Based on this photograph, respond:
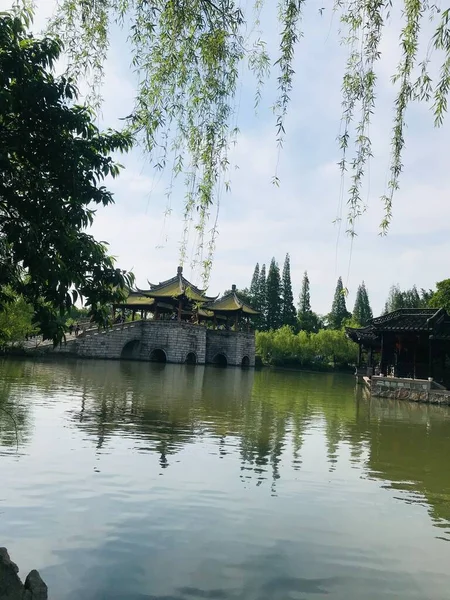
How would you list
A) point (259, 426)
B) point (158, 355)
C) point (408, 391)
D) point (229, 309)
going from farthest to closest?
point (229, 309), point (158, 355), point (408, 391), point (259, 426)

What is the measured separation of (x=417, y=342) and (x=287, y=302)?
125 feet

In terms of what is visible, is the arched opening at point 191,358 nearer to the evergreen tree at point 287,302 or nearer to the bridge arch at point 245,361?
the bridge arch at point 245,361

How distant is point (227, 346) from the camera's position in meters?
41.4

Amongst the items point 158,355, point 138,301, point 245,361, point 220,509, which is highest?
point 138,301

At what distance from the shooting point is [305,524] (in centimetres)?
473

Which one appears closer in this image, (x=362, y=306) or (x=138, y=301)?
(x=138, y=301)

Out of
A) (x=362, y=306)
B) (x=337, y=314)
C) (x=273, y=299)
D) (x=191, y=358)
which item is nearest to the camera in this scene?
(x=191, y=358)

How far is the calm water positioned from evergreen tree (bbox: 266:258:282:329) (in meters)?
47.2

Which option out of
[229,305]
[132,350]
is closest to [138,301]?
[132,350]

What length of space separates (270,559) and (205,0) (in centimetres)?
415

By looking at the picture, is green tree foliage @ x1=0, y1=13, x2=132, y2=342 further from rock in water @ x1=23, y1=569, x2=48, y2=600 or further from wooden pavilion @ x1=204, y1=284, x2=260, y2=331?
wooden pavilion @ x1=204, y1=284, x2=260, y2=331

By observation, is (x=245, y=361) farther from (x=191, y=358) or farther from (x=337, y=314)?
(x=337, y=314)

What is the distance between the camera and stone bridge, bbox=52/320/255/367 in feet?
106

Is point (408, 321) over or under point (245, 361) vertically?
over
